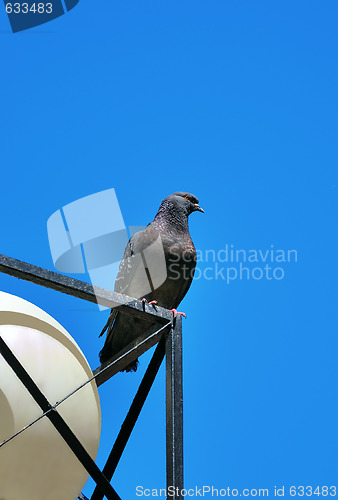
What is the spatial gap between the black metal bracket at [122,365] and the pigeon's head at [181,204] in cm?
303

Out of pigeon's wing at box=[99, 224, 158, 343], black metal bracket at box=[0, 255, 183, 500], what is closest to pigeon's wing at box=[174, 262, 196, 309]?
pigeon's wing at box=[99, 224, 158, 343]

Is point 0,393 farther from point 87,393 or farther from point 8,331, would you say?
point 87,393

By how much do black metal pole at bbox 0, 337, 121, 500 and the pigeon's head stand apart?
4.17m

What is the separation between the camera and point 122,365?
4.59m

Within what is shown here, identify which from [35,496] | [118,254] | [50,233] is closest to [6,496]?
[35,496]

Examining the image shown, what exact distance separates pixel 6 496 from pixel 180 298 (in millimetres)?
3816

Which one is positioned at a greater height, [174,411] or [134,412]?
[134,412]

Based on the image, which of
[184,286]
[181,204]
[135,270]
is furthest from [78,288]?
[181,204]

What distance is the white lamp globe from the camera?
313 cm

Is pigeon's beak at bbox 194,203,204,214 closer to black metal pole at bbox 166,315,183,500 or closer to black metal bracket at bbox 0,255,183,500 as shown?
black metal bracket at bbox 0,255,183,500

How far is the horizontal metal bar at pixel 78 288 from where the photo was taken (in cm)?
339

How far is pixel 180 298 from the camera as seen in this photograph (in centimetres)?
682

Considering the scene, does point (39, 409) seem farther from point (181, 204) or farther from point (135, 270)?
point (181, 204)

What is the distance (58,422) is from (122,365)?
1.39 metres
